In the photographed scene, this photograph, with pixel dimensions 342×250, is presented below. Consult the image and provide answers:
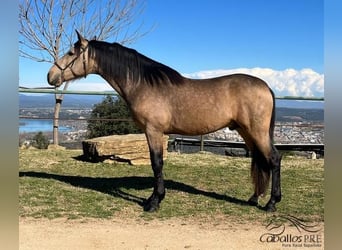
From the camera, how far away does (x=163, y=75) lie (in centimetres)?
413

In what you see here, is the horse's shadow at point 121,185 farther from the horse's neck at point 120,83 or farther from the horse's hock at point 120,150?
the horse's neck at point 120,83

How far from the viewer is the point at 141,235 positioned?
3217 millimetres

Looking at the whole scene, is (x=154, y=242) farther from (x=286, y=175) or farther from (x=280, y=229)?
(x=286, y=175)

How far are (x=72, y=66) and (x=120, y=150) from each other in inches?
106

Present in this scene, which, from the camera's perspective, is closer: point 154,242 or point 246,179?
point 154,242

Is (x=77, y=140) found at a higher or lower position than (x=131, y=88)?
lower

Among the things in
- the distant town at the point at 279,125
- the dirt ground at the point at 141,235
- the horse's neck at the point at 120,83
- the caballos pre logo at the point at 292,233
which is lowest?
the dirt ground at the point at 141,235

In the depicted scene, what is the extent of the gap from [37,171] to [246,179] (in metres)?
3.45

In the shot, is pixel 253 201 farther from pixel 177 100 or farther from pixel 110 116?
pixel 110 116

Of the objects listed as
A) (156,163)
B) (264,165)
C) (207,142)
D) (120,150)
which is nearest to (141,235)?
(156,163)

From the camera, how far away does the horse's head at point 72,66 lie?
416 cm

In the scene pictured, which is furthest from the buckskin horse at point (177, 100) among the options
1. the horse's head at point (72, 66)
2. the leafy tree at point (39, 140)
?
the leafy tree at point (39, 140)
